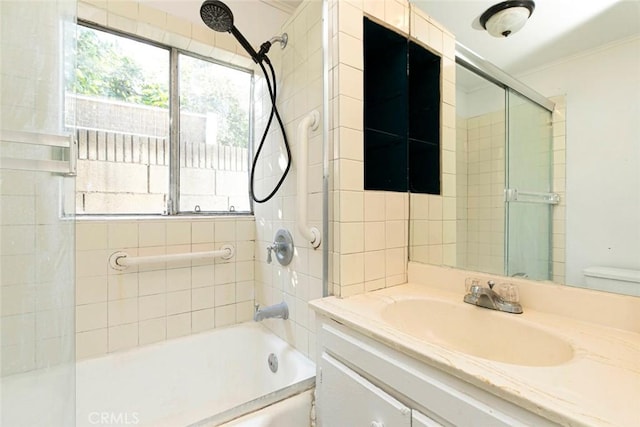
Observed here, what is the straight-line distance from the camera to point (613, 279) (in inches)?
31.7

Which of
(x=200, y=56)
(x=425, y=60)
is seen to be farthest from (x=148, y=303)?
(x=425, y=60)

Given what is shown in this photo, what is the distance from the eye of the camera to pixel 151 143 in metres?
1.65

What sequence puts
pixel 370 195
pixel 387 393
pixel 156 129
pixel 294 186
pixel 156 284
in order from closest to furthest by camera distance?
1. pixel 387 393
2. pixel 370 195
3. pixel 294 186
4. pixel 156 284
5. pixel 156 129

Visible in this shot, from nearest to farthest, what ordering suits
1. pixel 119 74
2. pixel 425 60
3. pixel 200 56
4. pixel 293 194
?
pixel 425 60
pixel 293 194
pixel 119 74
pixel 200 56

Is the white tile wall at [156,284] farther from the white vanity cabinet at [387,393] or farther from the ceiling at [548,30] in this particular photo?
the ceiling at [548,30]

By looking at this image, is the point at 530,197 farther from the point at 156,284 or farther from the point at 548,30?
the point at 156,284

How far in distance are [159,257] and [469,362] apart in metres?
1.47

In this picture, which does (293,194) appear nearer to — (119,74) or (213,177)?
(213,177)

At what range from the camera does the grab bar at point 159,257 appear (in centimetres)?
141

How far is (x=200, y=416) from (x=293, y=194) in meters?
1.17

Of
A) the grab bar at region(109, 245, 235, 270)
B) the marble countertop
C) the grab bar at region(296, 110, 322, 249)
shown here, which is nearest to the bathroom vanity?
the marble countertop

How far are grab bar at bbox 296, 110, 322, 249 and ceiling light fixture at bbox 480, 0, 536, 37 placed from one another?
744 millimetres

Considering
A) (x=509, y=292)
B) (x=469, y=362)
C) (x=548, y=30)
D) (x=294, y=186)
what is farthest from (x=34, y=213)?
(x=548, y=30)

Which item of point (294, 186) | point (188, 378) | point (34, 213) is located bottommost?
point (188, 378)
